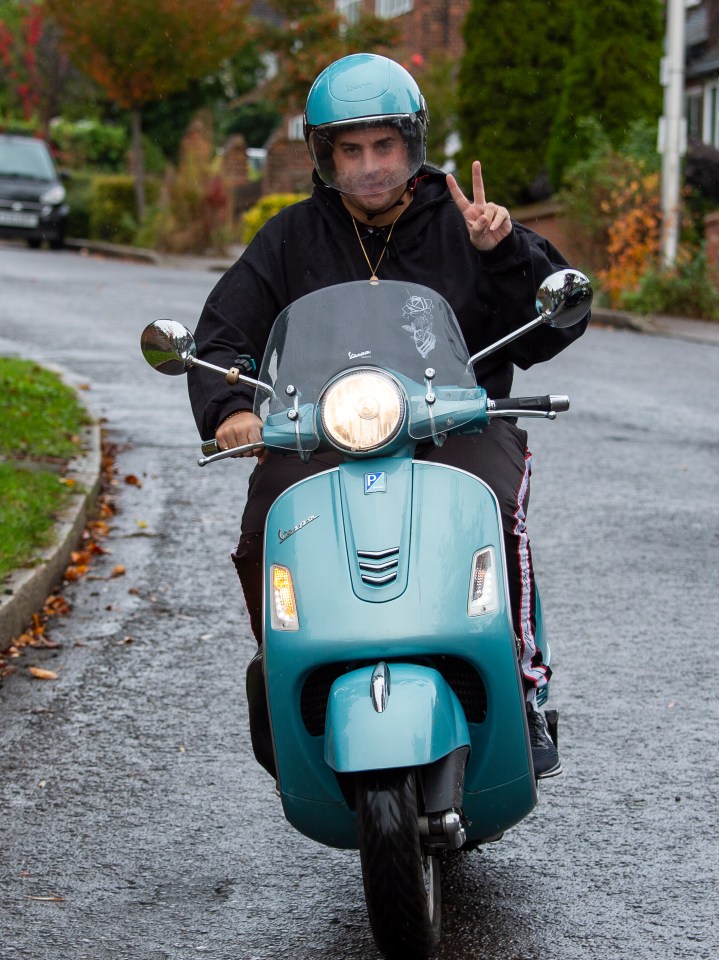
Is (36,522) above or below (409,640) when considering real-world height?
below

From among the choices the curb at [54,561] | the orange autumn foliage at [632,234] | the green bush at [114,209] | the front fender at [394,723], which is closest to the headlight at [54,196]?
the green bush at [114,209]

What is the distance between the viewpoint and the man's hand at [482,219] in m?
3.72

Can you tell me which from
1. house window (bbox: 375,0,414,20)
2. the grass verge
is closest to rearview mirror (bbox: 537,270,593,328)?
the grass verge

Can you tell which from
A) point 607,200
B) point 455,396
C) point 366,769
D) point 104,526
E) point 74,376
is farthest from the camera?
point 607,200

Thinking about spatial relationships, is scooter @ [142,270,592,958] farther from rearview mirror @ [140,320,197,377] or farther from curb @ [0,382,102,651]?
curb @ [0,382,102,651]

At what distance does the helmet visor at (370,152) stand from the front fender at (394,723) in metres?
1.27

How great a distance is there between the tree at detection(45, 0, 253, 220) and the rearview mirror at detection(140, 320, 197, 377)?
28.2 m

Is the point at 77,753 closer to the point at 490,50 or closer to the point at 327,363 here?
the point at 327,363

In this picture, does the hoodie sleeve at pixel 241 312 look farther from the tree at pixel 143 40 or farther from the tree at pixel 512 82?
the tree at pixel 143 40

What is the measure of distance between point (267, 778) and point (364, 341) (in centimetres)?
173

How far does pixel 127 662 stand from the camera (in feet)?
19.5

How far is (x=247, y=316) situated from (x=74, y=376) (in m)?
8.92

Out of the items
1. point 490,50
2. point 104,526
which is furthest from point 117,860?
point 490,50

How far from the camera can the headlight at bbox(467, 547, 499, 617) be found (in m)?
3.31
